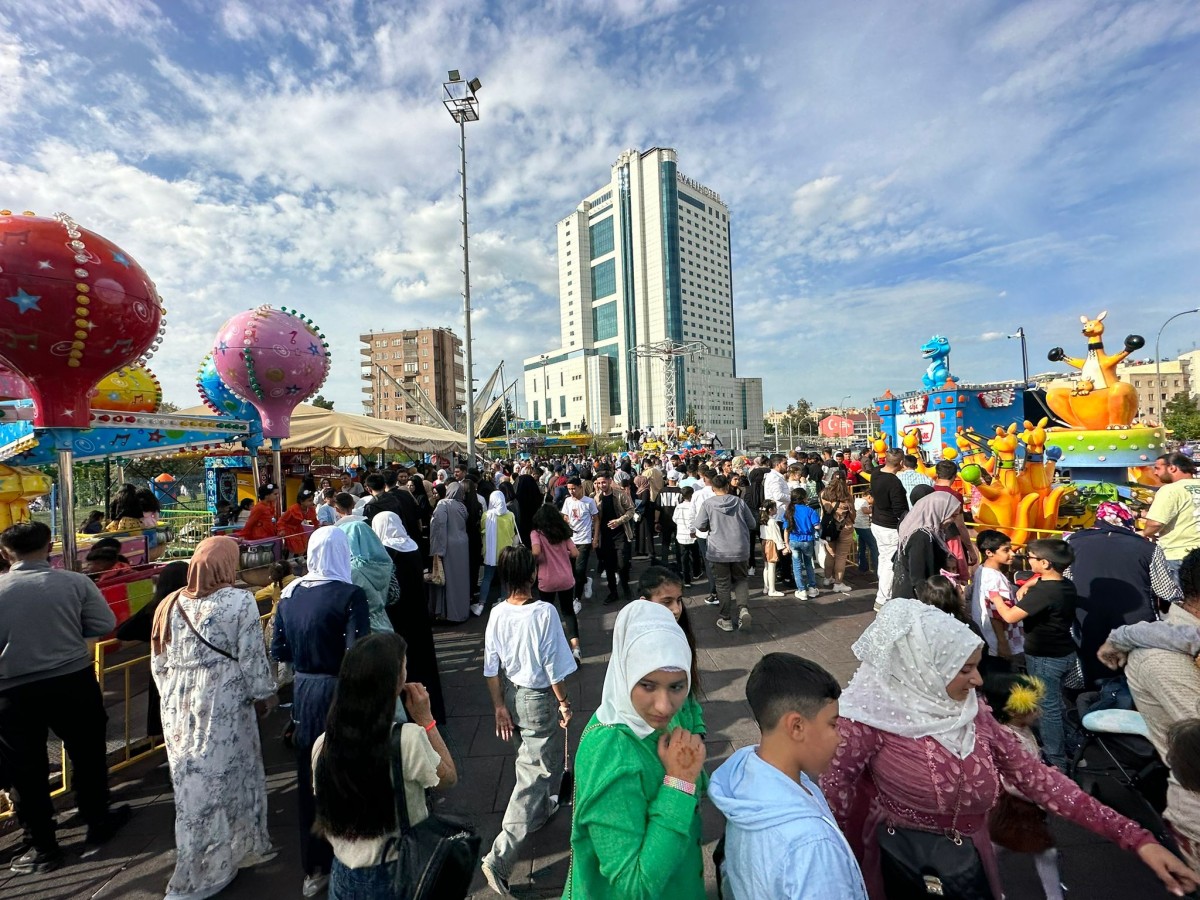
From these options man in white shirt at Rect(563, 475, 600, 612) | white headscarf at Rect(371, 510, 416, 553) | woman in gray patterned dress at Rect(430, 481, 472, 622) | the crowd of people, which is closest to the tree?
man in white shirt at Rect(563, 475, 600, 612)

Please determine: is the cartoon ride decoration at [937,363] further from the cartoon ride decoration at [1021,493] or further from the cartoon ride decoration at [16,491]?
the cartoon ride decoration at [16,491]

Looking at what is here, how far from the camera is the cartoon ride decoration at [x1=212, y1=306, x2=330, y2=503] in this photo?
272 inches

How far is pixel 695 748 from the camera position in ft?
4.46

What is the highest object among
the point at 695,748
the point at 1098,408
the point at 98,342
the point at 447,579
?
the point at 98,342

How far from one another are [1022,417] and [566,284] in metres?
94.8

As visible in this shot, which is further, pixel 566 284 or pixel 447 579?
pixel 566 284

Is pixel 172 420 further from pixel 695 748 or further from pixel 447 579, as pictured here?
pixel 695 748

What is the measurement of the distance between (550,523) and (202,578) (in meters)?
2.70

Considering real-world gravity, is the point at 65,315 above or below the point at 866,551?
above

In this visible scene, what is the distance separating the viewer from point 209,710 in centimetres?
261

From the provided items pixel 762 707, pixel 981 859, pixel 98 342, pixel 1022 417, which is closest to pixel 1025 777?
pixel 981 859

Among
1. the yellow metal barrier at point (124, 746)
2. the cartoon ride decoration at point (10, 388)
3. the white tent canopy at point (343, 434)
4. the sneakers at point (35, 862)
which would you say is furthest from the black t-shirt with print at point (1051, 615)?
the cartoon ride decoration at point (10, 388)

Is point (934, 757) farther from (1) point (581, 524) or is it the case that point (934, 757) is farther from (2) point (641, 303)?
(2) point (641, 303)

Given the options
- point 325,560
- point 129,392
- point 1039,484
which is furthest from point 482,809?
point 129,392
